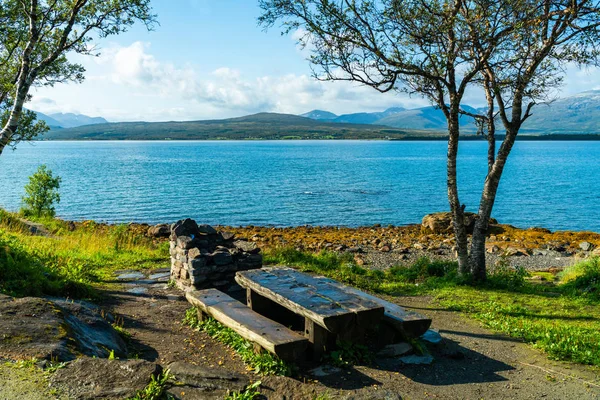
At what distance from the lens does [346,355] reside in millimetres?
7355

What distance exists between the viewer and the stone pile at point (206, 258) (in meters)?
11.0

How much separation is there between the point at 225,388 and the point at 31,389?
2113 millimetres

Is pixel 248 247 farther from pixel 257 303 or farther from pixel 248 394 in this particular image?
pixel 248 394

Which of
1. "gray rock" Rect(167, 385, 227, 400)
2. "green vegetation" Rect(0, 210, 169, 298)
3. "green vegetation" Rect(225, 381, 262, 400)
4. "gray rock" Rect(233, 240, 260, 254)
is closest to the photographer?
"gray rock" Rect(167, 385, 227, 400)

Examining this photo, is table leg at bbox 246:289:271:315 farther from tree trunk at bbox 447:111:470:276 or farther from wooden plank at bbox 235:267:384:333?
tree trunk at bbox 447:111:470:276

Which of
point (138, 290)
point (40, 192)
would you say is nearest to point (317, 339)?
point (138, 290)

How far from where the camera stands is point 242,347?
7.67 metres

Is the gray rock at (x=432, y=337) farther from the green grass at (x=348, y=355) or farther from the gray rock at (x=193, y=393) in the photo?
the gray rock at (x=193, y=393)

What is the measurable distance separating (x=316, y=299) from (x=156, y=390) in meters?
3.07

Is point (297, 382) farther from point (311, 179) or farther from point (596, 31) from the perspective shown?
point (311, 179)

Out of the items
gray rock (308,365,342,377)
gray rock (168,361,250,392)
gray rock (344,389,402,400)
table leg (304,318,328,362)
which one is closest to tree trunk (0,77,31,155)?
gray rock (168,361,250,392)

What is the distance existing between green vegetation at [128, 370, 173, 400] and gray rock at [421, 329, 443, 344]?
442 centimetres

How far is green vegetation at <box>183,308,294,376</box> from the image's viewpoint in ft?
22.2

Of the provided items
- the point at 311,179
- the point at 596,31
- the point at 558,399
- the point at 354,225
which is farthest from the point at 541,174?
the point at 558,399
